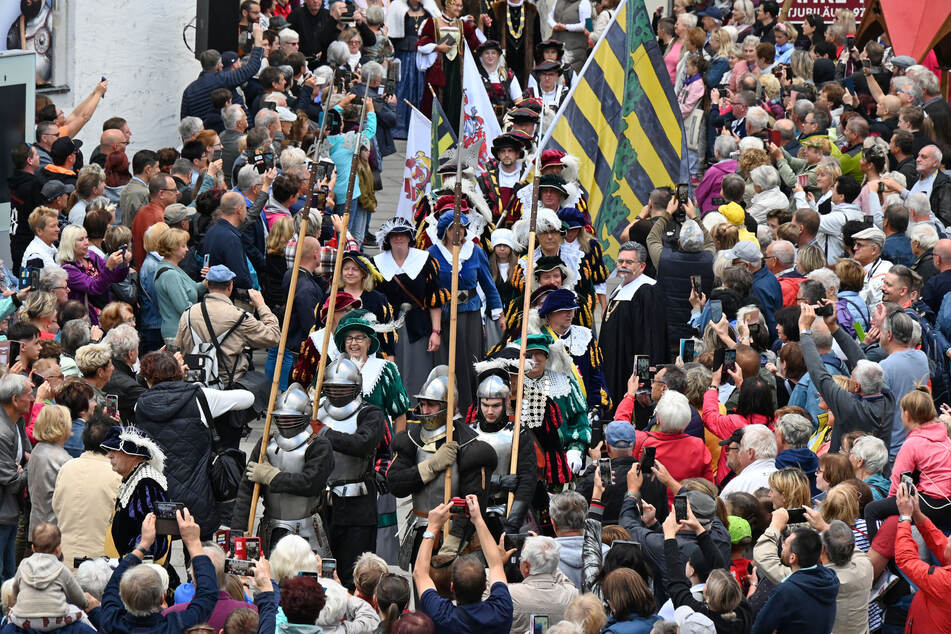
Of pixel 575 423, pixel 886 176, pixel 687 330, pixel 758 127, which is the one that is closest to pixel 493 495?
pixel 575 423

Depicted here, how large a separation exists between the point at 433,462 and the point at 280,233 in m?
4.18

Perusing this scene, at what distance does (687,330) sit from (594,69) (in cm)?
325

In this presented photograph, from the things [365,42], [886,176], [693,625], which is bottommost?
[693,625]

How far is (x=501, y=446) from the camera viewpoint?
8.44m

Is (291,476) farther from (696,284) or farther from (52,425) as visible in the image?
(696,284)

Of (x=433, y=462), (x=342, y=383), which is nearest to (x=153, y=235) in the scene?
(x=342, y=383)

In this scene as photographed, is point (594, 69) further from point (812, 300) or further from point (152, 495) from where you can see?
point (152, 495)

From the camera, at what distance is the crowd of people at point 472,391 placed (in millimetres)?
7082

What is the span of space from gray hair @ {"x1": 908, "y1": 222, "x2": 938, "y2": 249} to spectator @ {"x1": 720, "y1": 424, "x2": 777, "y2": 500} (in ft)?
12.2

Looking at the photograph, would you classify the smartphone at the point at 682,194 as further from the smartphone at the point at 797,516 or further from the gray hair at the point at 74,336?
the smartphone at the point at 797,516

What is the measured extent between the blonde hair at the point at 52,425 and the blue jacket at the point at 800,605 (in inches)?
152

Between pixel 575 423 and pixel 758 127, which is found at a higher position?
pixel 758 127

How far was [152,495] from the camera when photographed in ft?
27.1

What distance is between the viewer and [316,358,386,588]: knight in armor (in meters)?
8.85
